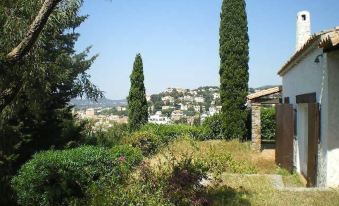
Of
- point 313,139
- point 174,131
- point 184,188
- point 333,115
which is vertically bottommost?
point 184,188

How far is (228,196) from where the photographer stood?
898 centimetres

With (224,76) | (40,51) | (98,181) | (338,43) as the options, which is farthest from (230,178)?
(224,76)

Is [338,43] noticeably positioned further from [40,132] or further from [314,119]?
[40,132]

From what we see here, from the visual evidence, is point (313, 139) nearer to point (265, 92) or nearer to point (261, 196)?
point (261, 196)

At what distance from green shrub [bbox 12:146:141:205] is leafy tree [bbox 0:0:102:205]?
3.80ft

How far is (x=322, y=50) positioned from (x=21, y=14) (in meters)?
6.50

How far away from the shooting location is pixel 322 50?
9.34 metres

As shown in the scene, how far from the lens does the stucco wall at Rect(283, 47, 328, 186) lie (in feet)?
30.5

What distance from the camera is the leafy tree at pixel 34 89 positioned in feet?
22.0

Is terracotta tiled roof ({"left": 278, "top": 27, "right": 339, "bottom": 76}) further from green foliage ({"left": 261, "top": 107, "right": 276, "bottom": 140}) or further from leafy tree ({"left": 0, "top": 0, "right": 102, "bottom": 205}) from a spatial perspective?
green foliage ({"left": 261, "top": 107, "right": 276, "bottom": 140})

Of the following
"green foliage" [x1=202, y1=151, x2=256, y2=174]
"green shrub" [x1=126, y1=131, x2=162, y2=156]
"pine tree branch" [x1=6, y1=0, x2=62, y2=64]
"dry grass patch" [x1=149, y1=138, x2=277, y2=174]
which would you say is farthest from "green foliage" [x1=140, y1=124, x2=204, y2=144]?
"pine tree branch" [x1=6, y1=0, x2=62, y2=64]

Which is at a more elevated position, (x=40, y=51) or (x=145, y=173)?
(x=40, y=51)

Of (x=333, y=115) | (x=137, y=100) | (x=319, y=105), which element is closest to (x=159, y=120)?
(x=137, y=100)

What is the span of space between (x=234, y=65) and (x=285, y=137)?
828 cm
